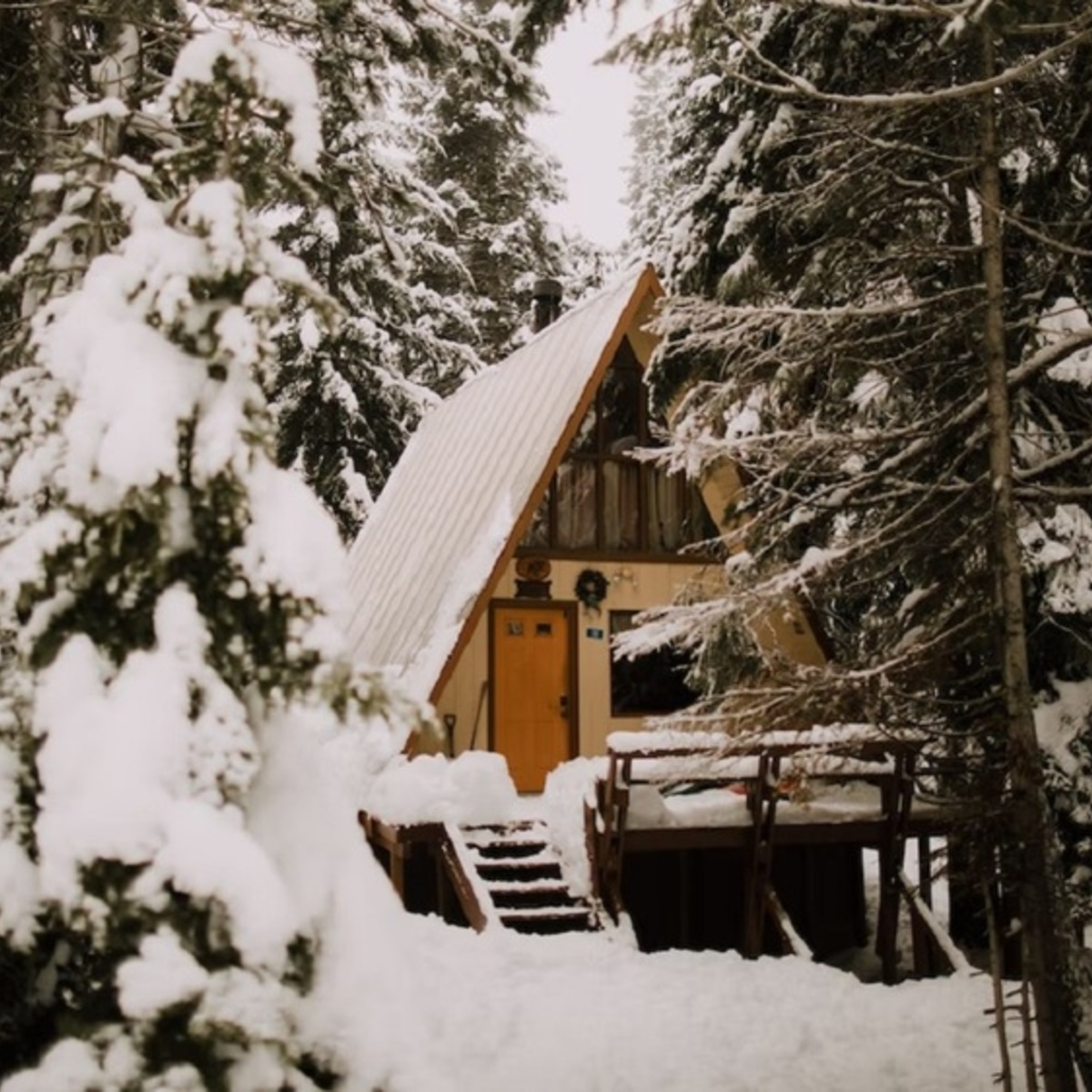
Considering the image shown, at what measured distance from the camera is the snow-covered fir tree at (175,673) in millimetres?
3051

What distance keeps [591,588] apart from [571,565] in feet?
1.21

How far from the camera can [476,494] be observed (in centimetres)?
1404

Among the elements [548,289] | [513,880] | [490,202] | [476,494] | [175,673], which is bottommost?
[513,880]

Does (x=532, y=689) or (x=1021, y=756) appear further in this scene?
(x=532, y=689)

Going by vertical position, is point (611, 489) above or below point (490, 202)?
below

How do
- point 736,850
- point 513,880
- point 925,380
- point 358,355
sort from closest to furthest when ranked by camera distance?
point 925,380, point 513,880, point 736,850, point 358,355

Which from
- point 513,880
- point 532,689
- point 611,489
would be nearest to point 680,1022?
point 513,880

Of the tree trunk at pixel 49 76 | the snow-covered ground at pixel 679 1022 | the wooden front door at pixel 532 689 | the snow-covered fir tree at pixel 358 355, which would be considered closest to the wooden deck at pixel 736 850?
the snow-covered ground at pixel 679 1022

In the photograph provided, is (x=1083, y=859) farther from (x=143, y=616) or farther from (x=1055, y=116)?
(x=143, y=616)

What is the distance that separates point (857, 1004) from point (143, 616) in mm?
7485

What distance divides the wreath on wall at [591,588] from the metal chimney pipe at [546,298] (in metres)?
6.55

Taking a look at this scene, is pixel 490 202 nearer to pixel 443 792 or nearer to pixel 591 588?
pixel 591 588

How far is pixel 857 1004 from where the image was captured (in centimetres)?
902

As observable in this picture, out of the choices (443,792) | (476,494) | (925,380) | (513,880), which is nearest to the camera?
(925,380)
